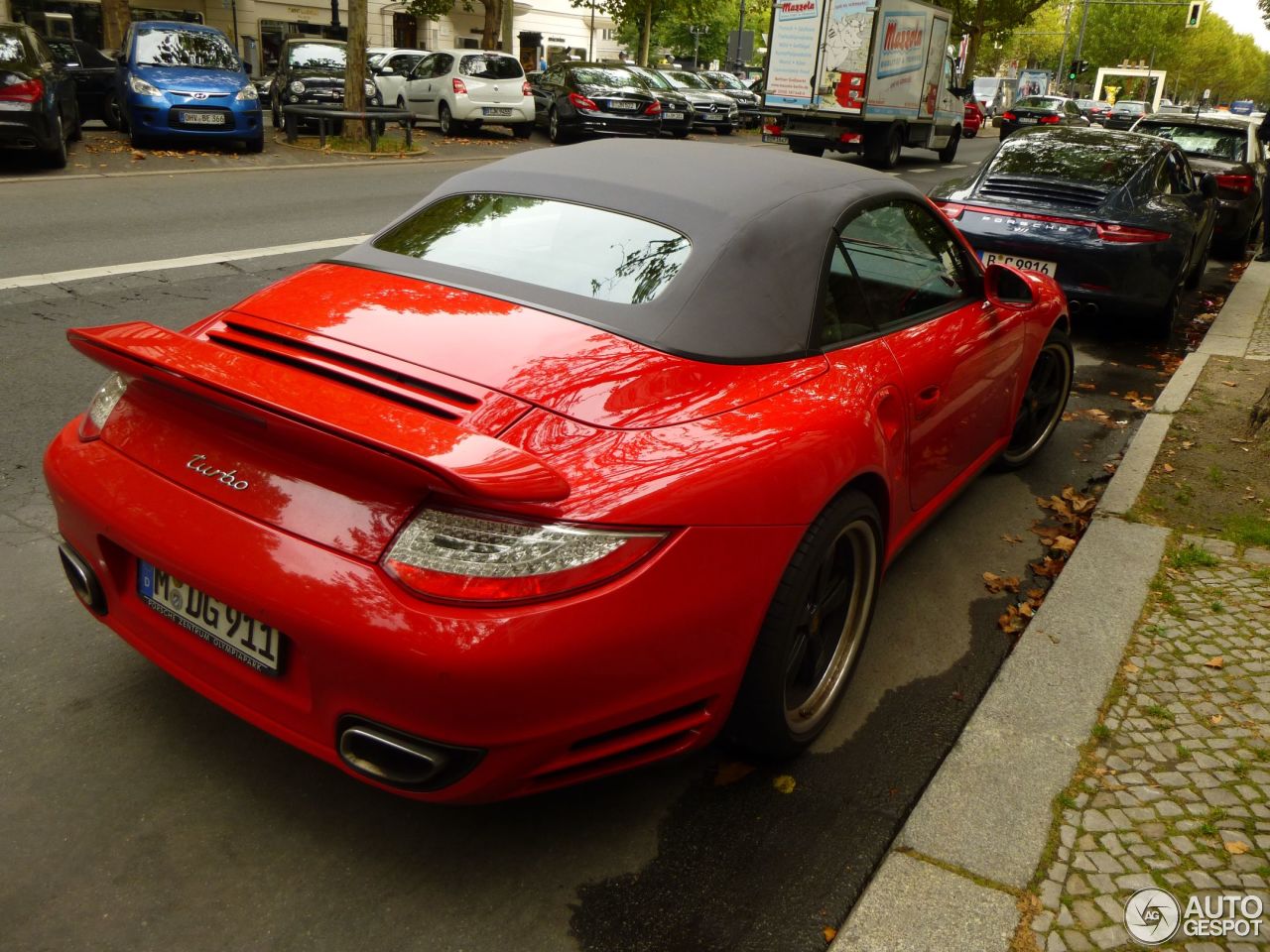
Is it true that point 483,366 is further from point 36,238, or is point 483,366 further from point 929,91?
point 929,91

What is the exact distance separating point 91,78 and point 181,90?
12.2 ft

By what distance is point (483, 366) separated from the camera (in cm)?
259

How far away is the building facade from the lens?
3481cm

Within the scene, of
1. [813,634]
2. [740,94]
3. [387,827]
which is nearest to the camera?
[387,827]

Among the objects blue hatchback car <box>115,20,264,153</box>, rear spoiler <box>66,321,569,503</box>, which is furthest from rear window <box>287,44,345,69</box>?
rear spoiler <box>66,321,569,503</box>

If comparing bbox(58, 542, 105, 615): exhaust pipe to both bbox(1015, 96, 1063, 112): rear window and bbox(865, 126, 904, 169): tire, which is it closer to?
bbox(865, 126, 904, 169): tire

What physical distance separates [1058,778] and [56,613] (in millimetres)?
3036

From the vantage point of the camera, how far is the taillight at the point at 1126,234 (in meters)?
7.66

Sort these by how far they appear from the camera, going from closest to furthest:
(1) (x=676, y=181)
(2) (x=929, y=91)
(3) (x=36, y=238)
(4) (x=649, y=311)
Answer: (4) (x=649, y=311), (1) (x=676, y=181), (3) (x=36, y=238), (2) (x=929, y=91)

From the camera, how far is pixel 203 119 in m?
15.7

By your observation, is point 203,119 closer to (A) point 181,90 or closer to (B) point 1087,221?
(A) point 181,90

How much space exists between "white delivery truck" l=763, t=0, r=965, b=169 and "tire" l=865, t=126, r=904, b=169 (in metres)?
0.02

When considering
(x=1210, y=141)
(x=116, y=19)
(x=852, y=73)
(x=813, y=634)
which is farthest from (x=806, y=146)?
(x=813, y=634)

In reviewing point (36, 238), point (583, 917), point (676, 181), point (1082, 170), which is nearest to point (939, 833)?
point (583, 917)
